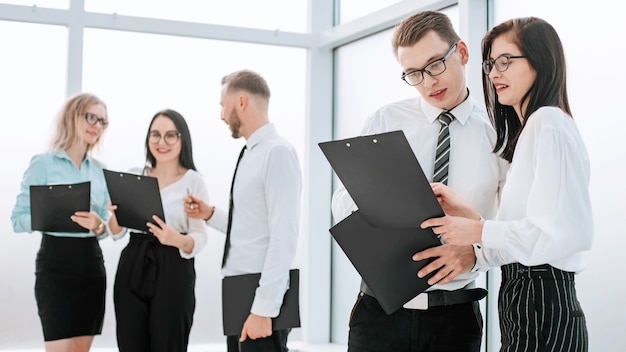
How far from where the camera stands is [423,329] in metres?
1.80

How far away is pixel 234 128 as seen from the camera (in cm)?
282

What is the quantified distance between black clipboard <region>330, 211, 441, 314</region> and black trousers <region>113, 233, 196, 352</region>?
1.33 m

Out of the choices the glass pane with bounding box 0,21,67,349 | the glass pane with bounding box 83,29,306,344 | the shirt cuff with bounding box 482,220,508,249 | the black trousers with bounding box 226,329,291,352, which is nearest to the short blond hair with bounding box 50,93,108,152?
the glass pane with bounding box 0,21,67,349

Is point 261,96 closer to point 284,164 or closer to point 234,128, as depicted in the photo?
point 234,128

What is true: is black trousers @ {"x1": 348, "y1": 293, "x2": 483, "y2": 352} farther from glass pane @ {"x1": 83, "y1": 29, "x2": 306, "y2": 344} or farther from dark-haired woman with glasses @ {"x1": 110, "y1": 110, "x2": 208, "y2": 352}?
glass pane @ {"x1": 83, "y1": 29, "x2": 306, "y2": 344}

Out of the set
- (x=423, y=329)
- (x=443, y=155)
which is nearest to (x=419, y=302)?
(x=423, y=329)

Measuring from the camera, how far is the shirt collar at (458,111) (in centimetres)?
195

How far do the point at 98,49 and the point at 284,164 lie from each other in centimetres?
230

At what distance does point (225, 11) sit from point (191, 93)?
62 cm

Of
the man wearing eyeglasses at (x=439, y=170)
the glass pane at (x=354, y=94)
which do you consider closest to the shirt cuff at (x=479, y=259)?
the man wearing eyeglasses at (x=439, y=170)

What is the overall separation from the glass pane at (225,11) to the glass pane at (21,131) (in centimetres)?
44

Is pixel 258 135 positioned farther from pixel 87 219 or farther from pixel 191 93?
pixel 191 93

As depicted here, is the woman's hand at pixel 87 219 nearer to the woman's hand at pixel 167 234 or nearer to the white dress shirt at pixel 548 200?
the woman's hand at pixel 167 234

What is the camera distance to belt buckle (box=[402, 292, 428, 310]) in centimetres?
180
